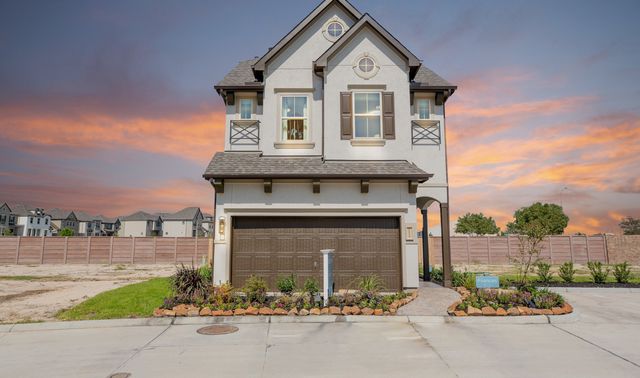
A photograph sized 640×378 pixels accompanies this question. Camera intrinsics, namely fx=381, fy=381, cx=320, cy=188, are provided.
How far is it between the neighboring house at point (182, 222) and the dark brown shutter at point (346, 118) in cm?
8327

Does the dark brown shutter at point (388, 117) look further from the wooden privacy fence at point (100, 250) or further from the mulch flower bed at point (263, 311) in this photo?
the wooden privacy fence at point (100, 250)

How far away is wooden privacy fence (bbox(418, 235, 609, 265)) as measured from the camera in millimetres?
32281

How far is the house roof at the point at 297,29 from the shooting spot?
15.4 m

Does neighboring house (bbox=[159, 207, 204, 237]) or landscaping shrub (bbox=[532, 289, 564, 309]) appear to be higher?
neighboring house (bbox=[159, 207, 204, 237])

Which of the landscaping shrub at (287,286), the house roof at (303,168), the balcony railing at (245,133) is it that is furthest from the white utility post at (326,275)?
the balcony railing at (245,133)

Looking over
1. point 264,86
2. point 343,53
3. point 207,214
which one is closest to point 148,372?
point 264,86

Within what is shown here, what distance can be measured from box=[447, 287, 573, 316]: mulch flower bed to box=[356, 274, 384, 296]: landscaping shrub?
2.35 metres

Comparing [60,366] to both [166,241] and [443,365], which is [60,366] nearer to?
[443,365]

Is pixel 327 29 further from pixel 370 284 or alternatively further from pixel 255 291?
pixel 255 291

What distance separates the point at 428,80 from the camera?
16469mm

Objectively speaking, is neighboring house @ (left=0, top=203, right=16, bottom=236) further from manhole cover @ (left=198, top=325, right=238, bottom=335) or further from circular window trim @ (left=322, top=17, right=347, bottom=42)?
manhole cover @ (left=198, top=325, right=238, bottom=335)

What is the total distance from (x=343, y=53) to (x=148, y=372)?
42.4 ft

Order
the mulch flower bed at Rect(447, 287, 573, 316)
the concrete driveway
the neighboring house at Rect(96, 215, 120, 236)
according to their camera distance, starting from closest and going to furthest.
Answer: the concrete driveway < the mulch flower bed at Rect(447, 287, 573, 316) < the neighboring house at Rect(96, 215, 120, 236)

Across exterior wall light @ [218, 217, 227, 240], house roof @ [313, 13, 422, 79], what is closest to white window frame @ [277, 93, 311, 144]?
house roof @ [313, 13, 422, 79]
